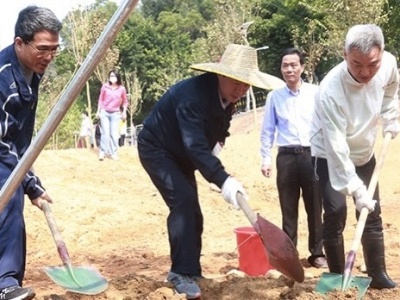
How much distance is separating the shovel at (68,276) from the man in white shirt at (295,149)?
90.5 inches

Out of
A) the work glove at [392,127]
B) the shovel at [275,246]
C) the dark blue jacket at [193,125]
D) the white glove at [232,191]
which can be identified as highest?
the dark blue jacket at [193,125]

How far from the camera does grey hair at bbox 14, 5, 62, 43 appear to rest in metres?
3.90

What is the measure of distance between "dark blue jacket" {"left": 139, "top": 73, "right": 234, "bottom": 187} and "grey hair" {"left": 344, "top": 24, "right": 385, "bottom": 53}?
0.89 meters

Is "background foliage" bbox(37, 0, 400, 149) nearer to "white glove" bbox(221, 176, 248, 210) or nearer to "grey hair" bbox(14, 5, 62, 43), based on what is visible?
"grey hair" bbox(14, 5, 62, 43)

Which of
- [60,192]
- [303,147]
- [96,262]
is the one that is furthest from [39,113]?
[303,147]

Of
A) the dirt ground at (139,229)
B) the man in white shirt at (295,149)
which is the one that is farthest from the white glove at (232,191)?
the man in white shirt at (295,149)

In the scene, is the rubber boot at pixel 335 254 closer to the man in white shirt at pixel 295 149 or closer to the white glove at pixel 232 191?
the white glove at pixel 232 191

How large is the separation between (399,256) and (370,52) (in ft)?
9.80

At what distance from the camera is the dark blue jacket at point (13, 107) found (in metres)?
4.01

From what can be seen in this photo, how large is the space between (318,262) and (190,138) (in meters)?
2.36

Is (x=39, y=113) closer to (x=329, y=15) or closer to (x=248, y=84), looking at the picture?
(x=329, y=15)

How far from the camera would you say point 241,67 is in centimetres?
445

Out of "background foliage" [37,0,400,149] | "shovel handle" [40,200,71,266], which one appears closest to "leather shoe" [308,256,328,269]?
"shovel handle" [40,200,71,266]

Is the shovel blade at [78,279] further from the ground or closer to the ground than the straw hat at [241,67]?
closer to the ground
